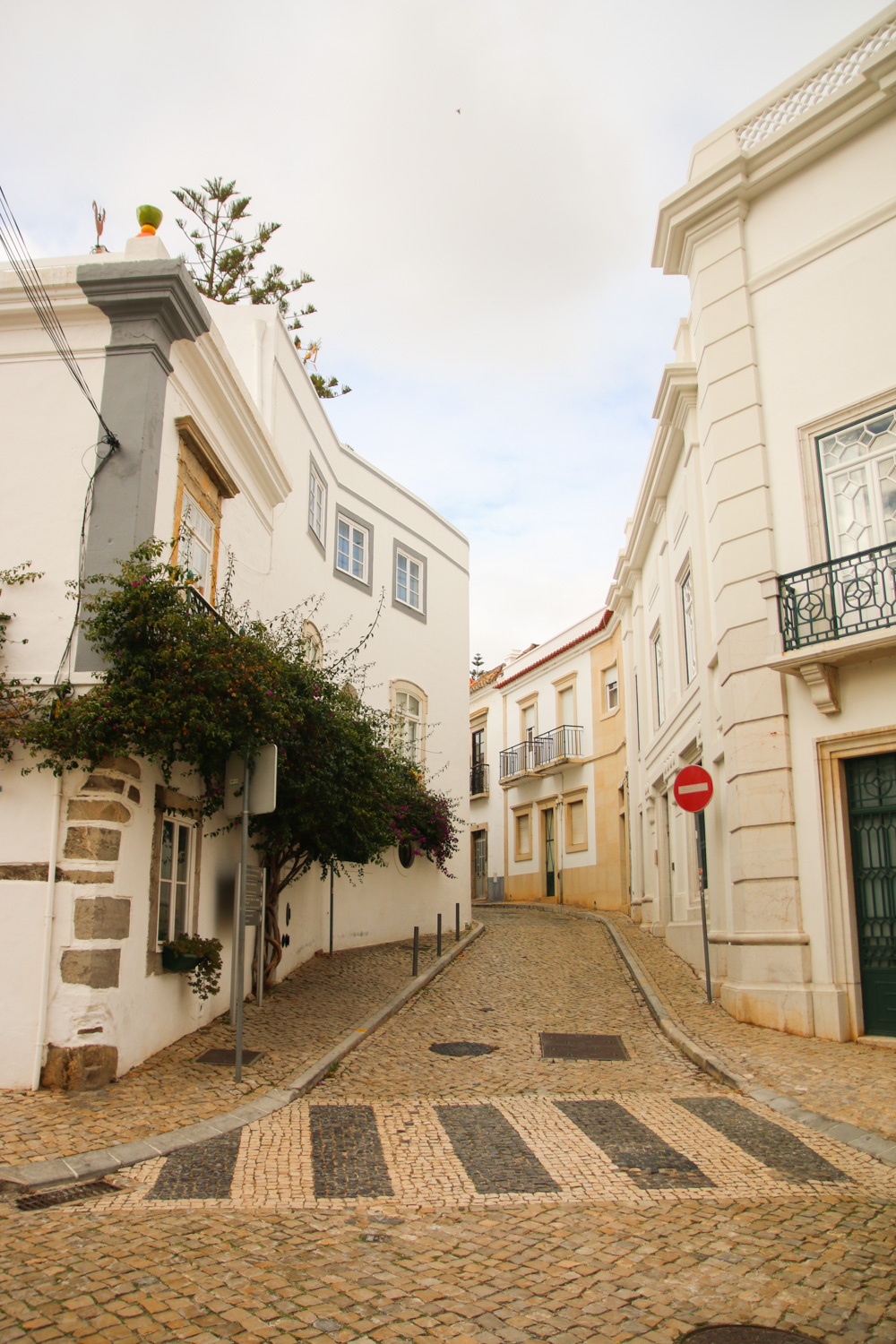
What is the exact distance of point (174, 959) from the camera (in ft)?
25.4

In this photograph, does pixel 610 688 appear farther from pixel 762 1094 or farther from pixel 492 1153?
pixel 492 1153

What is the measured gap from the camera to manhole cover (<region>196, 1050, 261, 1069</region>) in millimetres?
7570

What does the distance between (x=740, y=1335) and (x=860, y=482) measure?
8.21m

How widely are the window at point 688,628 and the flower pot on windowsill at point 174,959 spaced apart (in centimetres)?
830

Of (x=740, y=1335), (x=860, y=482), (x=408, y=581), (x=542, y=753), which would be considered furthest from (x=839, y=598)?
(x=542, y=753)

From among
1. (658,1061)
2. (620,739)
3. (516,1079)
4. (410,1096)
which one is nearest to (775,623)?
(658,1061)

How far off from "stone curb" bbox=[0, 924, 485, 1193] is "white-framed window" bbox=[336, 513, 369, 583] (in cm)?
997

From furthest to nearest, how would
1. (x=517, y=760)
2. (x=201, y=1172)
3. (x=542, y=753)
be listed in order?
(x=517, y=760)
(x=542, y=753)
(x=201, y=1172)

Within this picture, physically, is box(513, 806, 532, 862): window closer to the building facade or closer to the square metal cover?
the building facade

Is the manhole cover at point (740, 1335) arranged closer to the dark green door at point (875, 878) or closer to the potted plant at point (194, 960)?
the potted plant at point (194, 960)

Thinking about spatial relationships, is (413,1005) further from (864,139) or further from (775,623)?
(864,139)

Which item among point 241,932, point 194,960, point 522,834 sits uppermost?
point 522,834

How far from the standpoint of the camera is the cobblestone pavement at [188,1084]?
223 inches

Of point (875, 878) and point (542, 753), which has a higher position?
point (542, 753)
